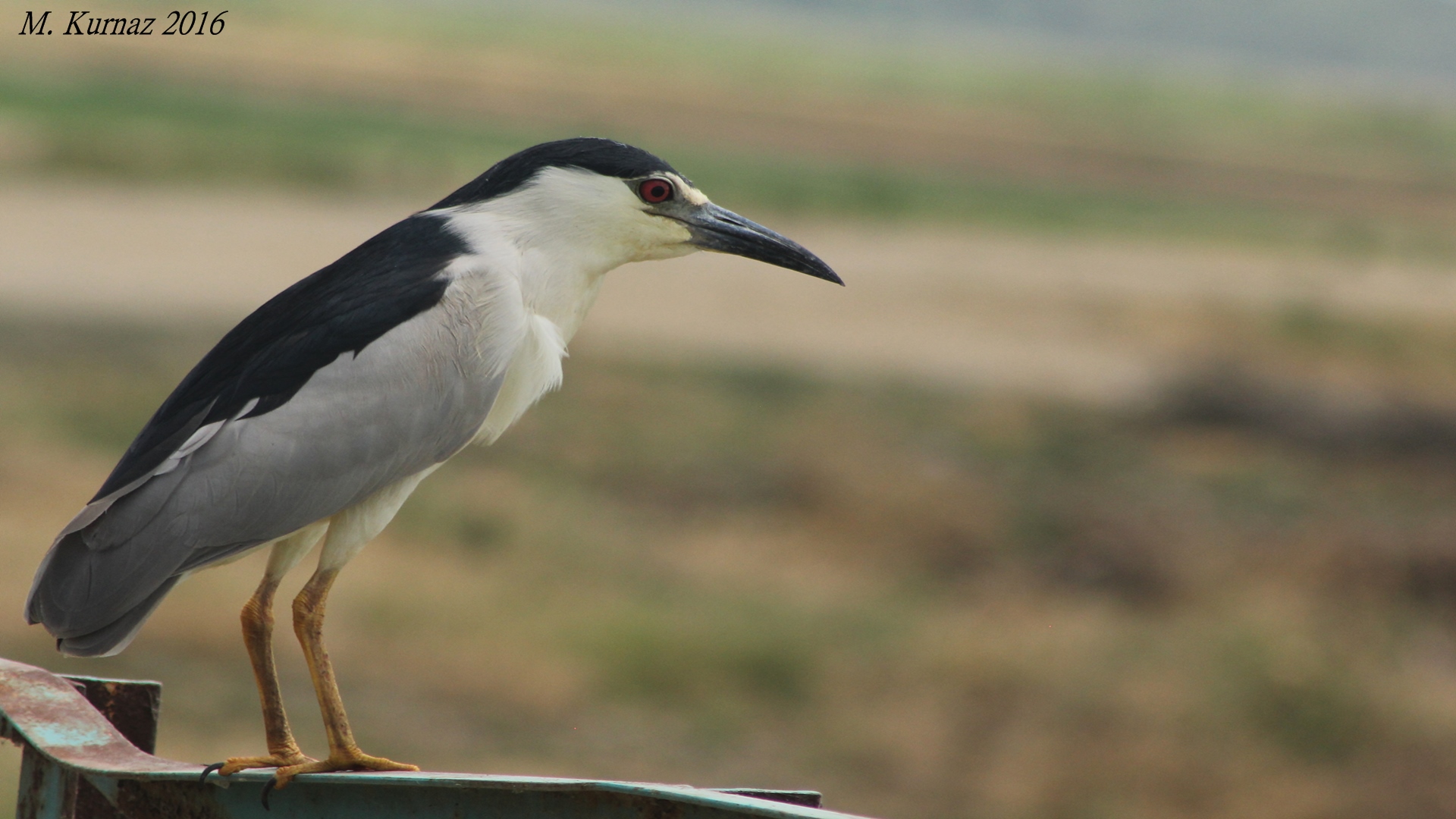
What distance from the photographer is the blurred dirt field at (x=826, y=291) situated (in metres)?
16.4

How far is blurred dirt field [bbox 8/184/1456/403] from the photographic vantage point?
53.9ft

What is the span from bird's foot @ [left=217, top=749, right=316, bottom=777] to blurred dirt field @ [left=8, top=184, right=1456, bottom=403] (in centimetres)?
1244

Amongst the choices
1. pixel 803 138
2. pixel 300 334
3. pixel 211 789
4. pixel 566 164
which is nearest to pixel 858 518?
pixel 566 164

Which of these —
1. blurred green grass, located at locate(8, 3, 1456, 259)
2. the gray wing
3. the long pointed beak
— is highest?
blurred green grass, located at locate(8, 3, 1456, 259)

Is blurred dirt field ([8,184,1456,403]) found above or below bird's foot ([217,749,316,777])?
above

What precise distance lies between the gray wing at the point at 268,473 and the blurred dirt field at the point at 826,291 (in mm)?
12177

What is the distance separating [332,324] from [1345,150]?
264 ft

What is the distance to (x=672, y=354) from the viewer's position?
1556cm

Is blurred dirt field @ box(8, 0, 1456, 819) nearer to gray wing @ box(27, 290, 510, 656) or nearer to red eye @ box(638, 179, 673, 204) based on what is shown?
gray wing @ box(27, 290, 510, 656)

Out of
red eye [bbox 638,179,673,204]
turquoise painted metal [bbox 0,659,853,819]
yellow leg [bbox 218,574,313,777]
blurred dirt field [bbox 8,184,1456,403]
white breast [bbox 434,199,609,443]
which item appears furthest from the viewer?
blurred dirt field [bbox 8,184,1456,403]

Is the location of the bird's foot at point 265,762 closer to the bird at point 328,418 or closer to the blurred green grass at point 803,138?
the bird at point 328,418

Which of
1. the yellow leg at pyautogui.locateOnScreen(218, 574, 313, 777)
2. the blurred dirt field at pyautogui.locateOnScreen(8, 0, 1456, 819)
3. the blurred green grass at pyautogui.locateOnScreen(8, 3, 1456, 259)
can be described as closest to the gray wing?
the yellow leg at pyautogui.locateOnScreen(218, 574, 313, 777)

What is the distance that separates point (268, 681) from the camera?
308 centimetres

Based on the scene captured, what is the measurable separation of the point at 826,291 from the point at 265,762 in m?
19.1
